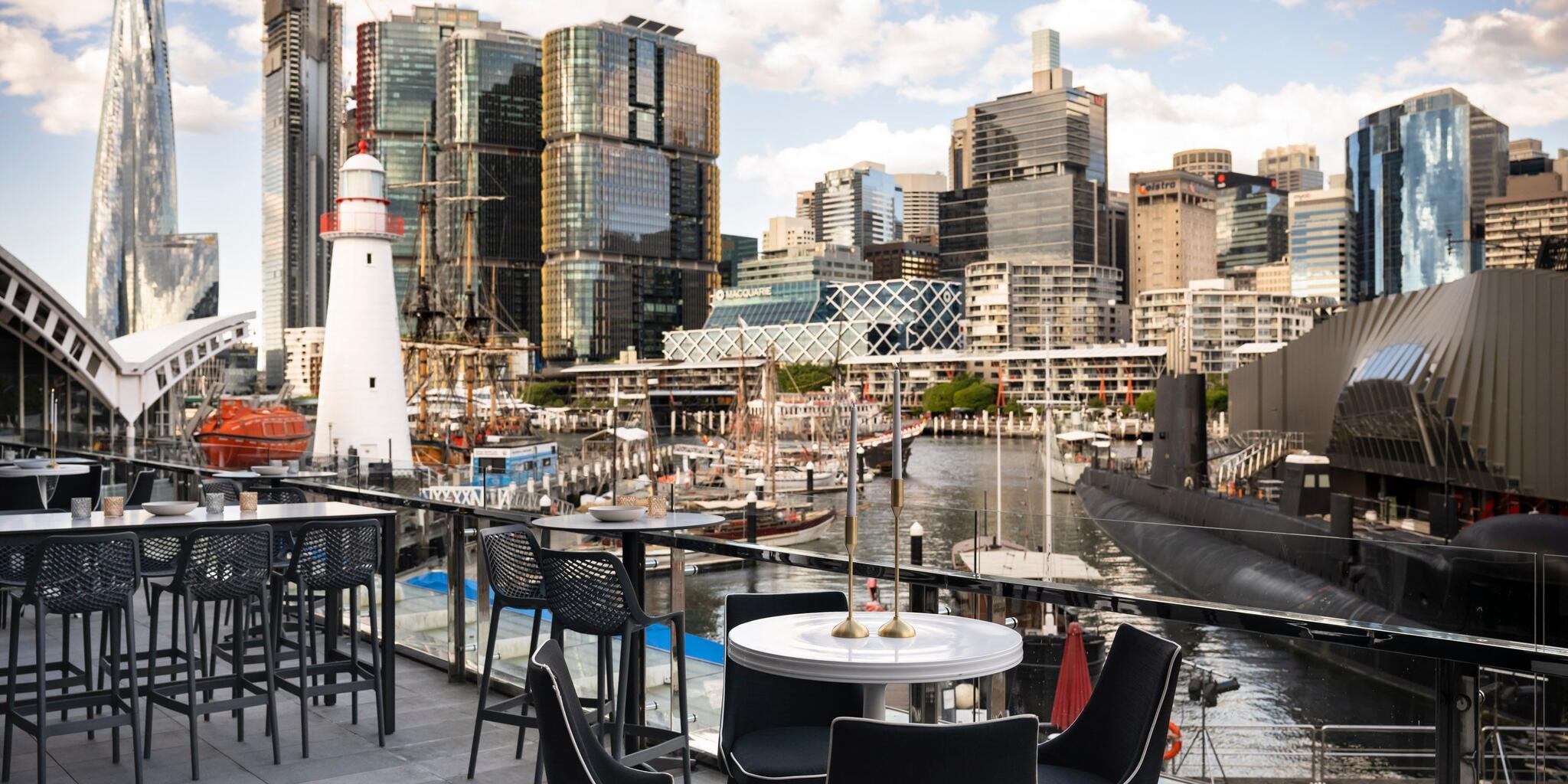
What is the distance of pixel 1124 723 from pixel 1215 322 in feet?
480

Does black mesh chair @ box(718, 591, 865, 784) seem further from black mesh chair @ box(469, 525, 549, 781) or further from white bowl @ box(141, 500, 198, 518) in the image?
white bowl @ box(141, 500, 198, 518)

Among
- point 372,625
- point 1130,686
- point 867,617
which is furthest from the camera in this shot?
point 372,625

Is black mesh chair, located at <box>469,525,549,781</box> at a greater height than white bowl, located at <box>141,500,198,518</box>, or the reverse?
white bowl, located at <box>141,500,198,518</box>

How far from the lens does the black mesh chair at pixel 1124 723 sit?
3021 mm

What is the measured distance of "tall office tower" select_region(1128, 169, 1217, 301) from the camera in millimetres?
185750

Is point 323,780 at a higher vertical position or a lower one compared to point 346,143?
lower

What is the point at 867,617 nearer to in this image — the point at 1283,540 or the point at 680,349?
the point at 1283,540

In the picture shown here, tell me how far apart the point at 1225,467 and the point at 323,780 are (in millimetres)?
38318

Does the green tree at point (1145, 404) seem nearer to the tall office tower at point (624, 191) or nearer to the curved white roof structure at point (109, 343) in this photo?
the tall office tower at point (624, 191)

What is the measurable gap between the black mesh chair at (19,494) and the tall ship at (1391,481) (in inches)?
A: 366

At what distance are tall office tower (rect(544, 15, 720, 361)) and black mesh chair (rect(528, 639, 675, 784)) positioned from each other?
137417mm

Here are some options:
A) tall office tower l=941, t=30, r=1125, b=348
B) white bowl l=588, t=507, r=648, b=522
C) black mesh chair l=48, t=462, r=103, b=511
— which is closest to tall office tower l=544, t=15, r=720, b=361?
tall office tower l=941, t=30, r=1125, b=348

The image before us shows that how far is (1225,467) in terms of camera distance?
129 feet

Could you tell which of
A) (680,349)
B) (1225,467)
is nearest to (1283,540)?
(1225,467)
